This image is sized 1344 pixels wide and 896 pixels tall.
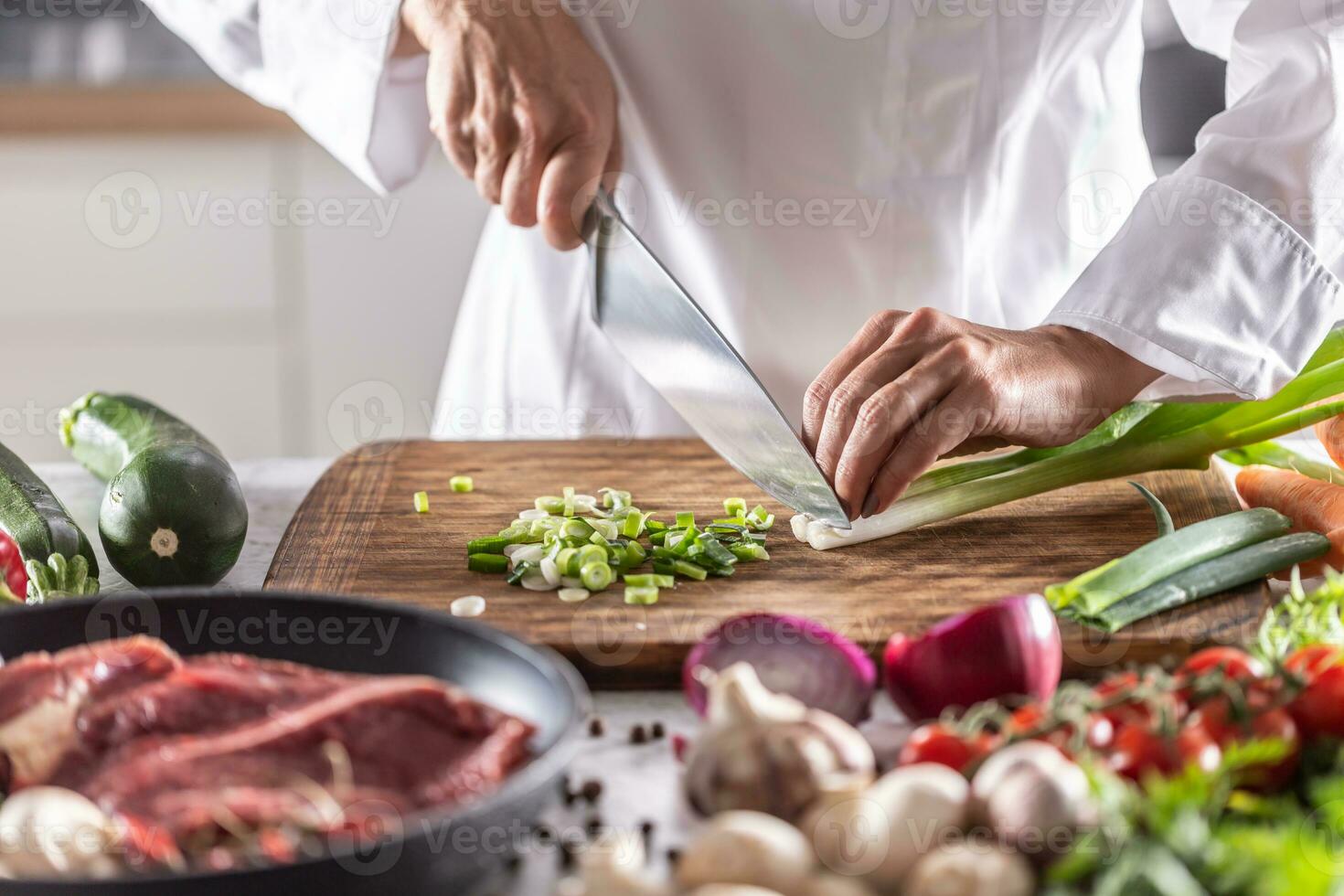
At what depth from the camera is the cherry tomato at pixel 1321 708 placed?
831 mm

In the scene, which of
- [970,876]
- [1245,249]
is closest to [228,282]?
[1245,249]

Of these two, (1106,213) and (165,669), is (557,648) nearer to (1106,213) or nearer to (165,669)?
(165,669)

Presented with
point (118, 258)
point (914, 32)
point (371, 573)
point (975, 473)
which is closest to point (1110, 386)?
point (975, 473)

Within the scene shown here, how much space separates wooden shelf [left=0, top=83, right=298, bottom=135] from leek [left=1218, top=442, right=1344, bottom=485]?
2513 millimetres

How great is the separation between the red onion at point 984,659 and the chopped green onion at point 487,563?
1.66 feet

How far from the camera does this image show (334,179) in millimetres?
3455

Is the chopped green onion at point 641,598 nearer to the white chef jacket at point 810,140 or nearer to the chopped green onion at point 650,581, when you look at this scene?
the chopped green onion at point 650,581

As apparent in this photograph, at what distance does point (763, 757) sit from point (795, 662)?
184mm

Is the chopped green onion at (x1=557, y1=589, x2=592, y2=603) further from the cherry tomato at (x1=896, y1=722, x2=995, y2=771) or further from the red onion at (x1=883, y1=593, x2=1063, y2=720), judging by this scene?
the cherry tomato at (x1=896, y1=722, x2=995, y2=771)

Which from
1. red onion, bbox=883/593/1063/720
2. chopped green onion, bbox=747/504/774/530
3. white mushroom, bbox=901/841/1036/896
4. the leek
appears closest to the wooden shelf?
chopped green onion, bbox=747/504/774/530

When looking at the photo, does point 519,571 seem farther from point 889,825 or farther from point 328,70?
point 328,70

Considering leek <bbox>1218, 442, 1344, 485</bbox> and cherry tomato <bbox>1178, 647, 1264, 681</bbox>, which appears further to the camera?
leek <bbox>1218, 442, 1344, 485</bbox>

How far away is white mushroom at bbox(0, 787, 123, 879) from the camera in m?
0.69

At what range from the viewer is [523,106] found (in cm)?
156
